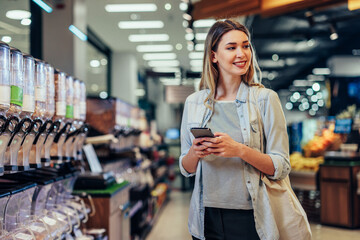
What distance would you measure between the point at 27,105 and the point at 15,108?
14cm

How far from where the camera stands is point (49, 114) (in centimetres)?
237

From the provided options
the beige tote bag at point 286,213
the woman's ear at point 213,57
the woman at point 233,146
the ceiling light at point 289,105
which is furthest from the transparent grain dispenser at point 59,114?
the ceiling light at point 289,105

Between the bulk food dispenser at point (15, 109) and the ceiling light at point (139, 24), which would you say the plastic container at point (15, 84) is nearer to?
the bulk food dispenser at point (15, 109)

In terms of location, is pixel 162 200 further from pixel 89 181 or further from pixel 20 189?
pixel 20 189

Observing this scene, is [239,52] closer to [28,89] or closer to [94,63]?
[28,89]

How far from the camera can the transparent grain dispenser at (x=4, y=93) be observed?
178cm

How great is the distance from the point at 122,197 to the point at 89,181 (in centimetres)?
56

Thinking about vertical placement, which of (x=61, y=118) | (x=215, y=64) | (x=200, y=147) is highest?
(x=215, y=64)

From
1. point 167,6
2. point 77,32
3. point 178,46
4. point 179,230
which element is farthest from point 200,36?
point 77,32

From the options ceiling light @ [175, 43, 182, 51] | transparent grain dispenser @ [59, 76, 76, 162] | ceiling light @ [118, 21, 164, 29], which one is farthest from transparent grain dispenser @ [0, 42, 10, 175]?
ceiling light @ [175, 43, 182, 51]

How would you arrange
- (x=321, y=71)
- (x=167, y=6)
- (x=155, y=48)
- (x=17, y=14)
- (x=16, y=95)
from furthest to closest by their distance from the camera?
(x=321, y=71) < (x=155, y=48) < (x=167, y=6) < (x=17, y=14) < (x=16, y=95)

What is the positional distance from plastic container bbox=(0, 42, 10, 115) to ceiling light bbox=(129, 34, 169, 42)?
682 centimetres

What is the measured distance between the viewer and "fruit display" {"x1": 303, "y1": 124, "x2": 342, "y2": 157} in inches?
272

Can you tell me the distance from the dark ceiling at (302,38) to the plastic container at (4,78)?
16.3ft
